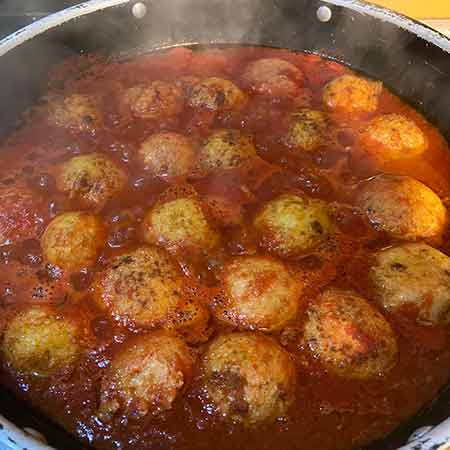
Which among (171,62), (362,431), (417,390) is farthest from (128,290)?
(171,62)

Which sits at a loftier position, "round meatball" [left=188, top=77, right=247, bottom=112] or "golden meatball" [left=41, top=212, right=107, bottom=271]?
"round meatball" [left=188, top=77, right=247, bottom=112]

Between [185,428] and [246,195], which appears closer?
[185,428]

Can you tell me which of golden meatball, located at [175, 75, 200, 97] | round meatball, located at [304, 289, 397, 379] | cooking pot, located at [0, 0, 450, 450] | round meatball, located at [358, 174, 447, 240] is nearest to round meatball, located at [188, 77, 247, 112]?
golden meatball, located at [175, 75, 200, 97]

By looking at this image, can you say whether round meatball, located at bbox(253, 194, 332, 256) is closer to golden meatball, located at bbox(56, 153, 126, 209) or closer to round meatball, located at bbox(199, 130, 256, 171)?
round meatball, located at bbox(199, 130, 256, 171)

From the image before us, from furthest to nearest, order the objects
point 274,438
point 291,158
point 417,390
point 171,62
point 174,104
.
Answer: point 171,62, point 174,104, point 291,158, point 417,390, point 274,438

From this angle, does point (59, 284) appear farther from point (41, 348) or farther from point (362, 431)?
point (362, 431)

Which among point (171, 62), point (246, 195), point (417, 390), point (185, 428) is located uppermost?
point (171, 62)

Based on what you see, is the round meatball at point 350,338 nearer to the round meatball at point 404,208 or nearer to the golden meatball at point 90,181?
the round meatball at point 404,208

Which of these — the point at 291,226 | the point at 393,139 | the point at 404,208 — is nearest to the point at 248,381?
the point at 291,226
